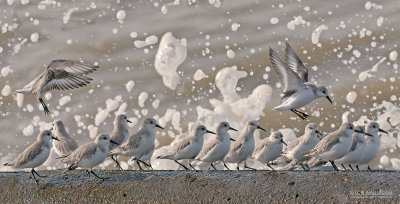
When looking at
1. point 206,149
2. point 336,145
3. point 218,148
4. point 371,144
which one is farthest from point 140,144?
point 371,144

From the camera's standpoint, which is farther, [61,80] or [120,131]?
[61,80]

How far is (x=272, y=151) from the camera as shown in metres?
11.2

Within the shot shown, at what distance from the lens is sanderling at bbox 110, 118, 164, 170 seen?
1147 cm

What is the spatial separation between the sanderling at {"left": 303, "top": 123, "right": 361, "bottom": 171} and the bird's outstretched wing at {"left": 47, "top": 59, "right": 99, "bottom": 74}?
12.6ft

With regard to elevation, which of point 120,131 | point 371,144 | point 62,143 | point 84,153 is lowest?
point 62,143

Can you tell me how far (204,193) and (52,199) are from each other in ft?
6.39

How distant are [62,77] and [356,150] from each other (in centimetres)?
456

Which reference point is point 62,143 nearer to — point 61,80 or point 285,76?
point 61,80

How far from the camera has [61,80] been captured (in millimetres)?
12656

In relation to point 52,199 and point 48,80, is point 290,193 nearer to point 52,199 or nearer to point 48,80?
point 52,199

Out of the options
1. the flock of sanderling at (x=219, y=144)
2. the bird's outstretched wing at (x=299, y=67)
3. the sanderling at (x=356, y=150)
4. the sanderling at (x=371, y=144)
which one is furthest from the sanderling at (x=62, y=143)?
the sanderling at (x=371, y=144)

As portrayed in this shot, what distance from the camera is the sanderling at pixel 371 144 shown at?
10.8 m

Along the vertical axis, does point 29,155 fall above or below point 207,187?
below

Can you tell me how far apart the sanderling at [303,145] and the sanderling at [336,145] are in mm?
596
